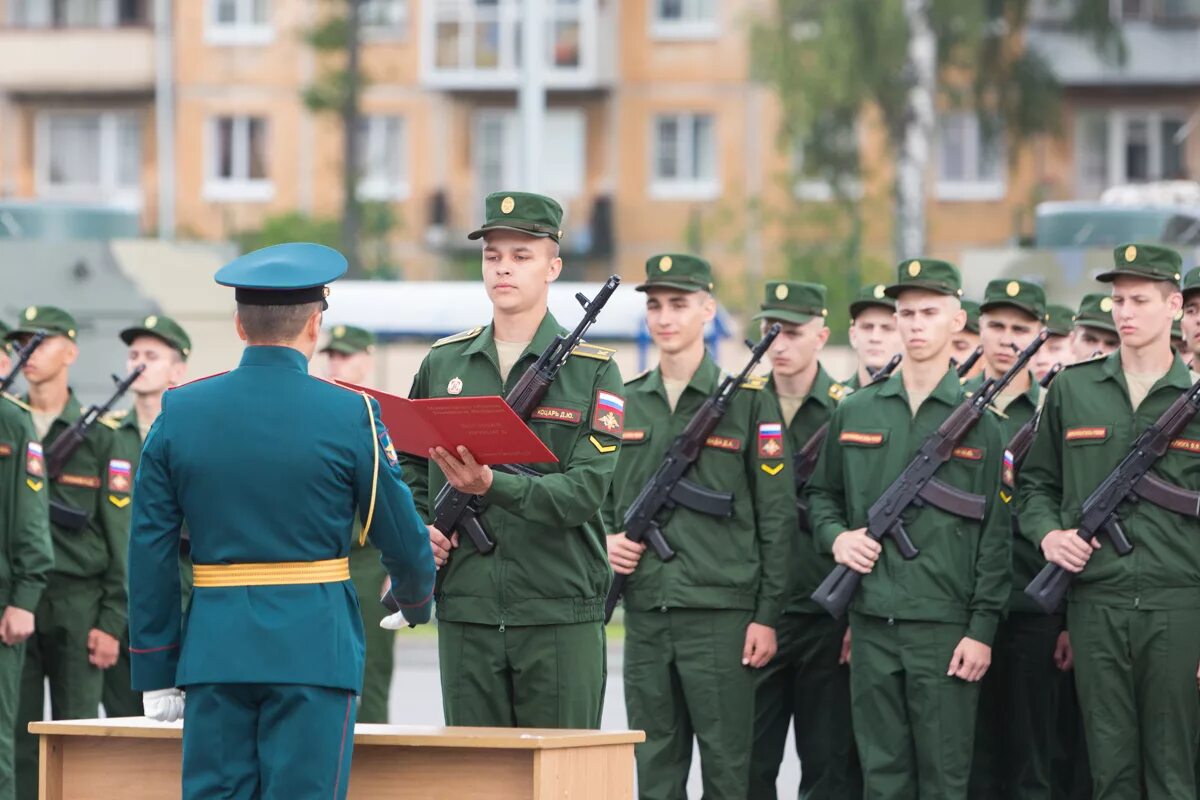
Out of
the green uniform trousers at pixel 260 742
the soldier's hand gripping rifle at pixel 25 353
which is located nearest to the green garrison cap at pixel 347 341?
the soldier's hand gripping rifle at pixel 25 353

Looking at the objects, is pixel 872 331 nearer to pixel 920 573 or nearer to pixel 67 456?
pixel 920 573

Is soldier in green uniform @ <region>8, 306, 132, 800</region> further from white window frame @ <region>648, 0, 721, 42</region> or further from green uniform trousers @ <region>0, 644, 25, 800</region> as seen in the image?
white window frame @ <region>648, 0, 721, 42</region>

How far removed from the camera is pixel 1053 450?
376 inches

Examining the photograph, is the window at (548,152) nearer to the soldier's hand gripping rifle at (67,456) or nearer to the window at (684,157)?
the window at (684,157)

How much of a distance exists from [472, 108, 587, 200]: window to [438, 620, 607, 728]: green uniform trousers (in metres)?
36.9

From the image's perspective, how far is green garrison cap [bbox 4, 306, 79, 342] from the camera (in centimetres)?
1146

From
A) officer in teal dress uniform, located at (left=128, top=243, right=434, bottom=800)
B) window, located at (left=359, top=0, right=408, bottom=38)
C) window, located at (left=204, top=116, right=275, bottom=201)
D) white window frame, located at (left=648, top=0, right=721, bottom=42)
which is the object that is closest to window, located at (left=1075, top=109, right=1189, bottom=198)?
white window frame, located at (left=648, top=0, right=721, bottom=42)

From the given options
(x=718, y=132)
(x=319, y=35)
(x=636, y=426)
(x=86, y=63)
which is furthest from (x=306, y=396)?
(x=86, y=63)

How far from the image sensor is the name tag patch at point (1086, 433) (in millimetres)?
9273

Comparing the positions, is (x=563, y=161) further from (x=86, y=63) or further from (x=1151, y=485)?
(x=1151, y=485)

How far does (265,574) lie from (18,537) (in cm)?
381

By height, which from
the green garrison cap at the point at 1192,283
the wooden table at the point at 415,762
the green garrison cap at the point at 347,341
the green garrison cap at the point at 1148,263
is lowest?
the wooden table at the point at 415,762

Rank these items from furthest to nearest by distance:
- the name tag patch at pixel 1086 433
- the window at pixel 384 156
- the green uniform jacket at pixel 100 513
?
the window at pixel 384 156
the green uniform jacket at pixel 100 513
the name tag patch at pixel 1086 433

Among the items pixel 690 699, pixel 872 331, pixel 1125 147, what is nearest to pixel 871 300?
pixel 872 331
